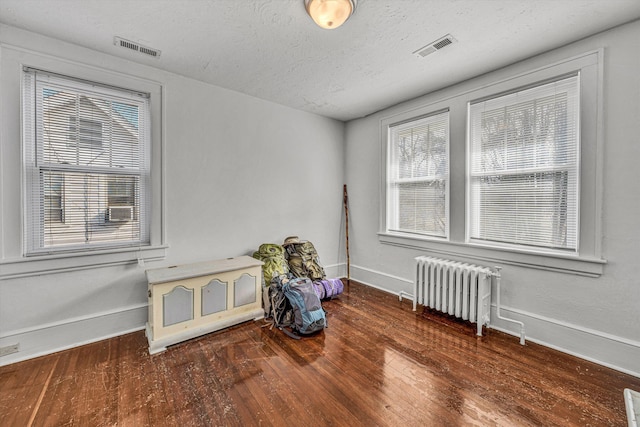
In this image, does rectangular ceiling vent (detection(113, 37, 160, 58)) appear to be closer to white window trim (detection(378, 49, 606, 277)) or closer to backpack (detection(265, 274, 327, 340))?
backpack (detection(265, 274, 327, 340))

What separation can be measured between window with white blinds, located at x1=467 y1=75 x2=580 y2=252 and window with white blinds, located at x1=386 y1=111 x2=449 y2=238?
35 cm

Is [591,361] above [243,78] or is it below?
below

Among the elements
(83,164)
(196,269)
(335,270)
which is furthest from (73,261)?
(335,270)

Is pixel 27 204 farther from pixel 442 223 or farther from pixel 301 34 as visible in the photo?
pixel 442 223

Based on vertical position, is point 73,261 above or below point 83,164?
below

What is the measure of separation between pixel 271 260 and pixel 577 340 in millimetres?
2933

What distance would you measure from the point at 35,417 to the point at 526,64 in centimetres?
447

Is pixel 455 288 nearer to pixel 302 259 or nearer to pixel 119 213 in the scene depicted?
pixel 302 259

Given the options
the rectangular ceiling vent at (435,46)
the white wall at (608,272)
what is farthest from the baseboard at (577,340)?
the rectangular ceiling vent at (435,46)

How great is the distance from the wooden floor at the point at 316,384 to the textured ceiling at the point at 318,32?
259 cm

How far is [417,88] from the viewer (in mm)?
3062

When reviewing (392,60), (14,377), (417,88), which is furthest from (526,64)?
(14,377)

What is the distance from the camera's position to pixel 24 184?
2.10m

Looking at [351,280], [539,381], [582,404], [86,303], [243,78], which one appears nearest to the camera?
[582,404]
